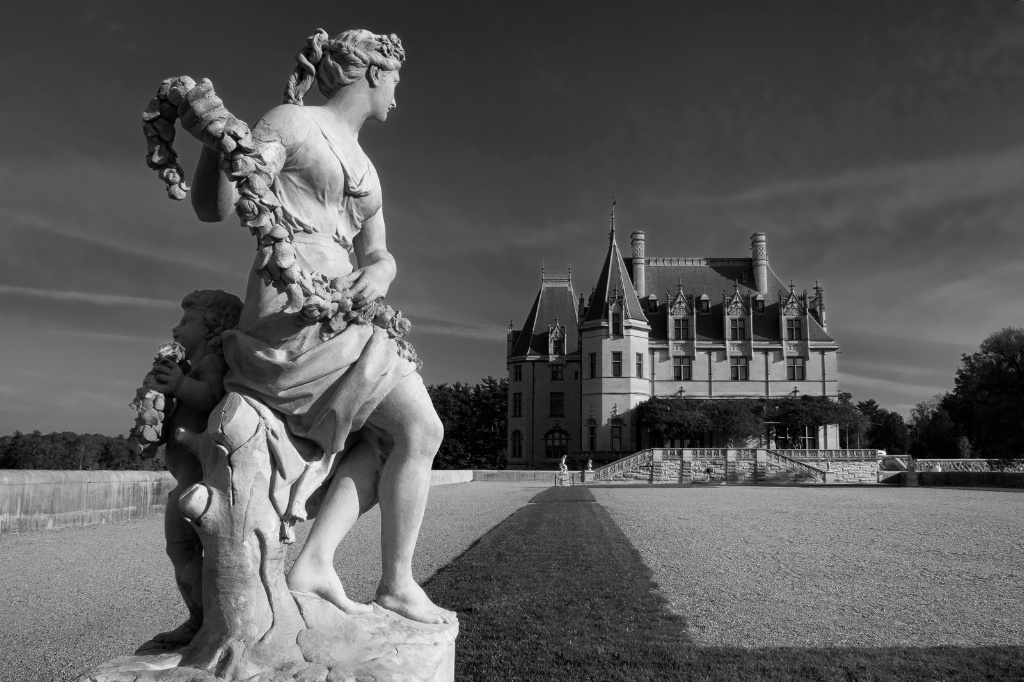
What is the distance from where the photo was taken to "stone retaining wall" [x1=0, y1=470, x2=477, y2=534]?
369 inches

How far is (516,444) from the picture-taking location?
5106 centimetres

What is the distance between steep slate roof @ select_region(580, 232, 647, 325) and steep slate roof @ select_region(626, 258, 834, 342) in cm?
249

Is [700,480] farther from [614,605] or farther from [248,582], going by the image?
[248,582]

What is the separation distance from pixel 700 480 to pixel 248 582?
1532 inches

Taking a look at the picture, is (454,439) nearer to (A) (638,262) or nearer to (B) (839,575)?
(A) (638,262)

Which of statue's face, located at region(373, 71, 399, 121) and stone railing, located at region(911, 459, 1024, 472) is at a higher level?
statue's face, located at region(373, 71, 399, 121)

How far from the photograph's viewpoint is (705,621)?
17.6ft

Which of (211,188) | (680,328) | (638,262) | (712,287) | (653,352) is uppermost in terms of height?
(638,262)

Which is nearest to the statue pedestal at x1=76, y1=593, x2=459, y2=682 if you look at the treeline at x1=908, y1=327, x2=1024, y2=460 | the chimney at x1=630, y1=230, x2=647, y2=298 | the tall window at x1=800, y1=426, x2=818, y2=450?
the treeline at x1=908, y1=327, x2=1024, y2=460

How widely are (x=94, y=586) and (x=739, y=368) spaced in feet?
152

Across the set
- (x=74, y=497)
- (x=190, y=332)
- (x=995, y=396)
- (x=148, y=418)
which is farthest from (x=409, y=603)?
(x=995, y=396)

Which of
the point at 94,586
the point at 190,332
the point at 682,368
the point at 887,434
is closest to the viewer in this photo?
the point at 190,332

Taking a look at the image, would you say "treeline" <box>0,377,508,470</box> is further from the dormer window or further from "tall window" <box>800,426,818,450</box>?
"tall window" <box>800,426,818,450</box>

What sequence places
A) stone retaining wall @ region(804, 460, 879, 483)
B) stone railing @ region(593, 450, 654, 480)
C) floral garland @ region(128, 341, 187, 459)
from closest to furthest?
floral garland @ region(128, 341, 187, 459)
stone retaining wall @ region(804, 460, 879, 483)
stone railing @ region(593, 450, 654, 480)
